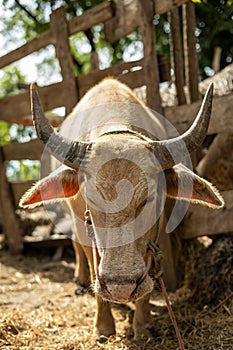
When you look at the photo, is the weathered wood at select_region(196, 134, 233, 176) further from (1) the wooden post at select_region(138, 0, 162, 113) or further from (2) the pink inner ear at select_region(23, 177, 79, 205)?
(2) the pink inner ear at select_region(23, 177, 79, 205)

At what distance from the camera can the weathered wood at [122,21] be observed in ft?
18.9

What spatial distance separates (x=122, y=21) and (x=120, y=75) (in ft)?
1.97

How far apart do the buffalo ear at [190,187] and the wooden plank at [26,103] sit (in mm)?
2681

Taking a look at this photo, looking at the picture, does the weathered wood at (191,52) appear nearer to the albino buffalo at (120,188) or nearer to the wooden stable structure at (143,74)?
the wooden stable structure at (143,74)

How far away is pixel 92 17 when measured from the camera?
6027 mm

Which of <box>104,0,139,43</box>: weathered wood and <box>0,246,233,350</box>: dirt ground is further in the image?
<box>104,0,139,43</box>: weathered wood

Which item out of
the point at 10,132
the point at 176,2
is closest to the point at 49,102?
the point at 176,2

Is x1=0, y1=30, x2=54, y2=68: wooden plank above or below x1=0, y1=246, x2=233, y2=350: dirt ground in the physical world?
above

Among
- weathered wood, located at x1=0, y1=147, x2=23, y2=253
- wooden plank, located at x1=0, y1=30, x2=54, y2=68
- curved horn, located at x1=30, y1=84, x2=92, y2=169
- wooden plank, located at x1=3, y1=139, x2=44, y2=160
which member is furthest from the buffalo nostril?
weathered wood, located at x1=0, y1=147, x2=23, y2=253

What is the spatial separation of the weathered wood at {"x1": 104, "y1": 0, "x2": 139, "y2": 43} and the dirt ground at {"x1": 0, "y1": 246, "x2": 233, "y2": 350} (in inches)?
115

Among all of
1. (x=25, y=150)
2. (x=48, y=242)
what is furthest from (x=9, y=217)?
(x=25, y=150)

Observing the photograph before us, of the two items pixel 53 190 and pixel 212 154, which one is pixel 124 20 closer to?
pixel 212 154

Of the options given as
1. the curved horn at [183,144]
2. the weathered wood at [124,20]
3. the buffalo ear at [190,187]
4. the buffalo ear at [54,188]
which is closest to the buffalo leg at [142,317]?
the buffalo ear at [190,187]

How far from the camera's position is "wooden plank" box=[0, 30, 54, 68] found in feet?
20.9
